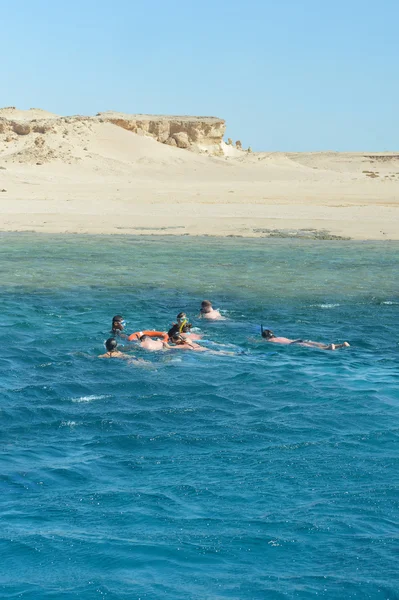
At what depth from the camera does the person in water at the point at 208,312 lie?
18.5 m

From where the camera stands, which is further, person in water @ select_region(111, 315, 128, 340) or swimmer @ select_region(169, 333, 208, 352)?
person in water @ select_region(111, 315, 128, 340)

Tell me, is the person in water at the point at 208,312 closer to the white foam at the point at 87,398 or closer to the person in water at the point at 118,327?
the person in water at the point at 118,327

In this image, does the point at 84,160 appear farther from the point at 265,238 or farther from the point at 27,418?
the point at 27,418

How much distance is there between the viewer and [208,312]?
18.7m

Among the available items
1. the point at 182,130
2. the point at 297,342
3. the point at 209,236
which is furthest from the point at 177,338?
the point at 182,130

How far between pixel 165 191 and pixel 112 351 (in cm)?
3197

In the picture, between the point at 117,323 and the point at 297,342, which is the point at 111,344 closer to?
the point at 117,323

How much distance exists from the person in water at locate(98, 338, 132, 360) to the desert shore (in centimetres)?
1864

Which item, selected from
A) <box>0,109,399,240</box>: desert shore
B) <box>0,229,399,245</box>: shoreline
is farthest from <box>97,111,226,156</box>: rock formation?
<box>0,229,399,245</box>: shoreline

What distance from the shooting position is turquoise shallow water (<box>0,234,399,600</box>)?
7.92m

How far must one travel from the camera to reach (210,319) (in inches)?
738

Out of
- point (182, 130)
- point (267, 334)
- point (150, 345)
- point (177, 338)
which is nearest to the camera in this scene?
point (150, 345)

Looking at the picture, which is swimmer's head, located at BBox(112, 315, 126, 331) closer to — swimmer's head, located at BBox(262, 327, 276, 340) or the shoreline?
swimmer's head, located at BBox(262, 327, 276, 340)

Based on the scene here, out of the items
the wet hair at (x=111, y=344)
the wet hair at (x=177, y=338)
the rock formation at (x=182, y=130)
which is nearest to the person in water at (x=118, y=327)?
the wet hair at (x=177, y=338)
